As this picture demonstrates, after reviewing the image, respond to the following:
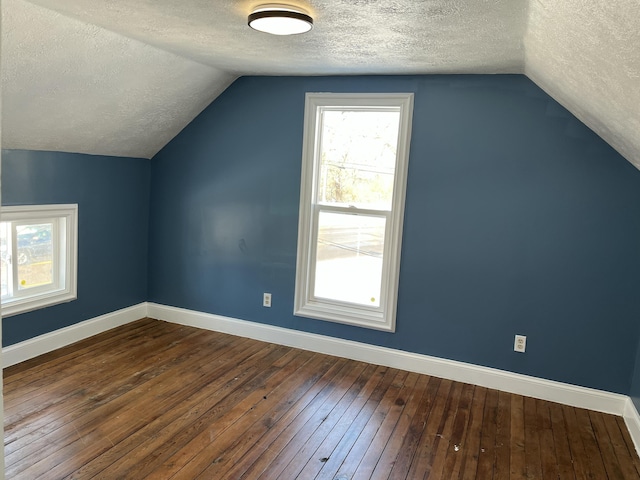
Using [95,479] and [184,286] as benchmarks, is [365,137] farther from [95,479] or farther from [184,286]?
[95,479]

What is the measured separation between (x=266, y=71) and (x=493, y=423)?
295 cm

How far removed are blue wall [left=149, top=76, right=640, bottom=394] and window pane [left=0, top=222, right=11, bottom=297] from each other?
1577 millimetres

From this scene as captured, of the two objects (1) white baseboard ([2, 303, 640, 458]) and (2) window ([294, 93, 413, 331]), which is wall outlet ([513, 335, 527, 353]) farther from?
(2) window ([294, 93, 413, 331])

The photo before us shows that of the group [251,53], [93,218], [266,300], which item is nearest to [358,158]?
[251,53]

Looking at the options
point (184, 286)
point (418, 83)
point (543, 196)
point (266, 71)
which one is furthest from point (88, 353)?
point (543, 196)

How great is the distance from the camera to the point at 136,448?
247cm

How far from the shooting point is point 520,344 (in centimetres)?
331

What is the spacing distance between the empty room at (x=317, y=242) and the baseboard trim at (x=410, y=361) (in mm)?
17

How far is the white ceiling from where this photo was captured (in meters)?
1.86

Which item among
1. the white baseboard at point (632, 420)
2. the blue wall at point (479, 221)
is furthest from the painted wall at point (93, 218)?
the white baseboard at point (632, 420)

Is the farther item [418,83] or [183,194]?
[183,194]

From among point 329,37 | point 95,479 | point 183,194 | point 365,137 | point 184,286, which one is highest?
point 329,37

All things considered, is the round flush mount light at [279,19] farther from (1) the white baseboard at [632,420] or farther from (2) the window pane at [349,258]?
(1) the white baseboard at [632,420]

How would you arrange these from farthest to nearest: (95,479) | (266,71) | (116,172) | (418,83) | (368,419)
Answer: (116,172), (266,71), (418,83), (368,419), (95,479)
